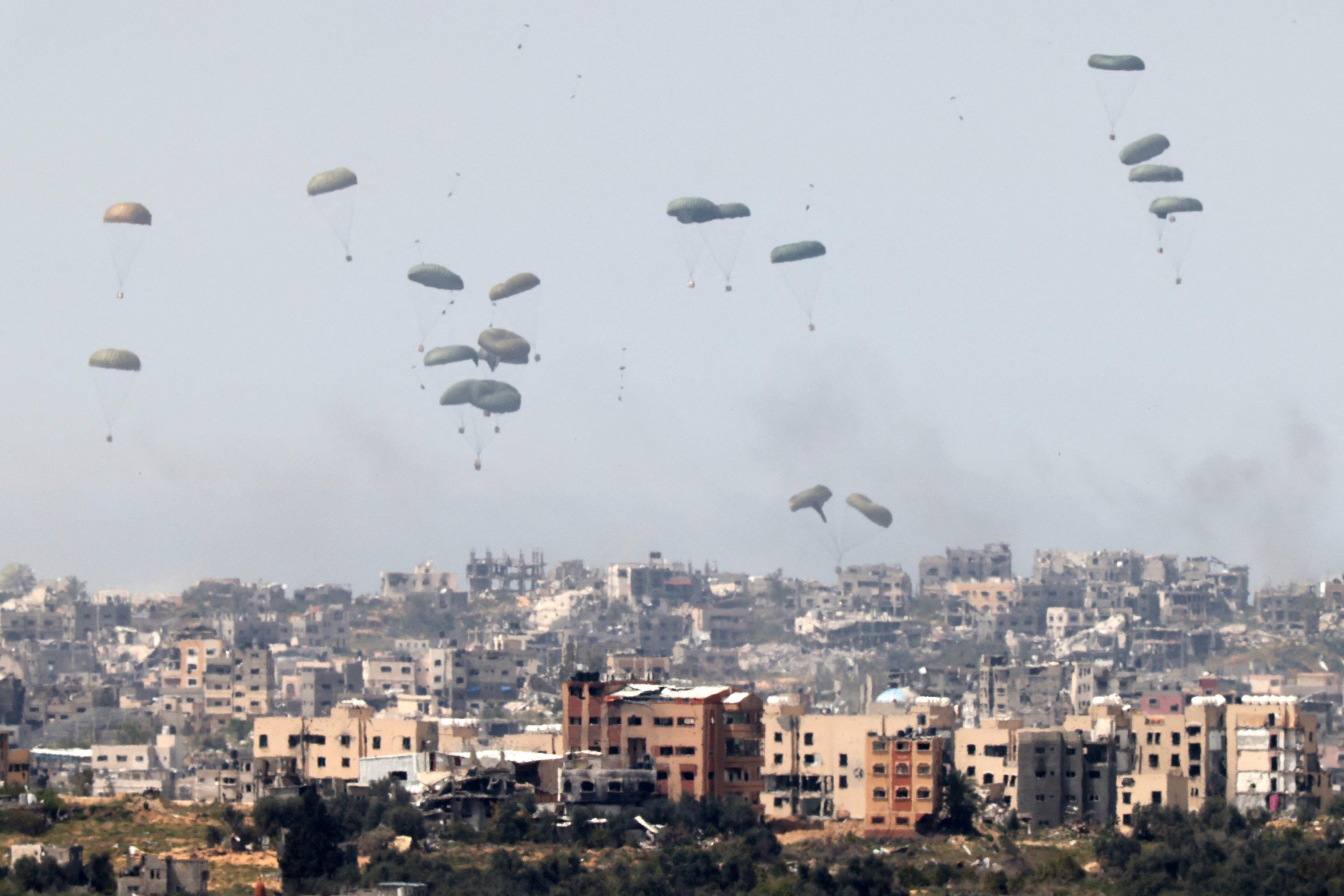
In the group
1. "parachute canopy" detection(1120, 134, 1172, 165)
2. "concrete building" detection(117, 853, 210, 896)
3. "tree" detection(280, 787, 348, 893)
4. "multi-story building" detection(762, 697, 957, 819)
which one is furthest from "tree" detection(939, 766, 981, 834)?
"parachute canopy" detection(1120, 134, 1172, 165)

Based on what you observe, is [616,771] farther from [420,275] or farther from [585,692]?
[420,275]

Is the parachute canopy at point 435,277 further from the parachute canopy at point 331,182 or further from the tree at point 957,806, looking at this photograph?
the tree at point 957,806

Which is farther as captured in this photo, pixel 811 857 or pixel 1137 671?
pixel 1137 671

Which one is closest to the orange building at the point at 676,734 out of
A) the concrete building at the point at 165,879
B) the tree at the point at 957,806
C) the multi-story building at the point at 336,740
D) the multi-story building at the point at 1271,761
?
the tree at the point at 957,806

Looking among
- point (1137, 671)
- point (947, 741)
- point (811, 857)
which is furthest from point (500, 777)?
point (1137, 671)

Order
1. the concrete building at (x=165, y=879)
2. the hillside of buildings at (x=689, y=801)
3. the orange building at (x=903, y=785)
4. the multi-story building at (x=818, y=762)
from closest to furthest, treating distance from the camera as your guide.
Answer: the concrete building at (x=165, y=879)
the hillside of buildings at (x=689, y=801)
the orange building at (x=903, y=785)
the multi-story building at (x=818, y=762)

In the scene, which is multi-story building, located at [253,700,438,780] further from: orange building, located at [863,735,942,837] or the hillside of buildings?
orange building, located at [863,735,942,837]

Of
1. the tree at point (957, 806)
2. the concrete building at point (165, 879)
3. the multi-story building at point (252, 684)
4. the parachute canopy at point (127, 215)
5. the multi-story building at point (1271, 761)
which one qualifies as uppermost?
the parachute canopy at point (127, 215)
